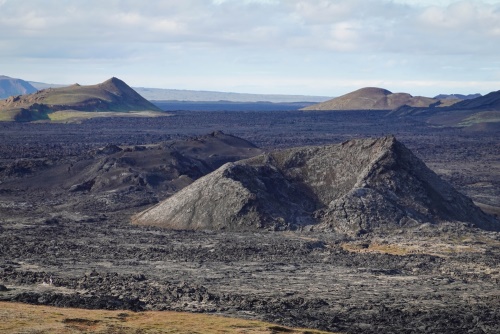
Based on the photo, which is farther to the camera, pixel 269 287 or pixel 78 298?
pixel 269 287

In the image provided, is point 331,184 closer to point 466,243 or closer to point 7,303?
point 466,243

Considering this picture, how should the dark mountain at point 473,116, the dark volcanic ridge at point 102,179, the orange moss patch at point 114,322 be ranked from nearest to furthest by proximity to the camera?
the orange moss patch at point 114,322 < the dark volcanic ridge at point 102,179 < the dark mountain at point 473,116

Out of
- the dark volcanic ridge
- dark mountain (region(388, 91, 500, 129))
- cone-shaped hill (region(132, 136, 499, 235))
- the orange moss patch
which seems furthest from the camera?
dark mountain (region(388, 91, 500, 129))

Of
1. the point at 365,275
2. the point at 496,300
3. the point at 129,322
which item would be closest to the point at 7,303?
the point at 129,322

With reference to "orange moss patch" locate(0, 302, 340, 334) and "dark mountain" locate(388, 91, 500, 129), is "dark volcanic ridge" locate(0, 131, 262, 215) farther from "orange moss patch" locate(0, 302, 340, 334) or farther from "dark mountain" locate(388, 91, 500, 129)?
"dark mountain" locate(388, 91, 500, 129)

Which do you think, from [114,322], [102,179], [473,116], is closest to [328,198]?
[102,179]

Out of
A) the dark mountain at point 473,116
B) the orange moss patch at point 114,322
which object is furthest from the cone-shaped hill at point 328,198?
the dark mountain at point 473,116

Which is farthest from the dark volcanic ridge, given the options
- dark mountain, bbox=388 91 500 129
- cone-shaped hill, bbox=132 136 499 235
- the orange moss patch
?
dark mountain, bbox=388 91 500 129

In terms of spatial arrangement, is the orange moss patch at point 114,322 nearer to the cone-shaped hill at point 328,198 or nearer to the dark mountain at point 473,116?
the cone-shaped hill at point 328,198
